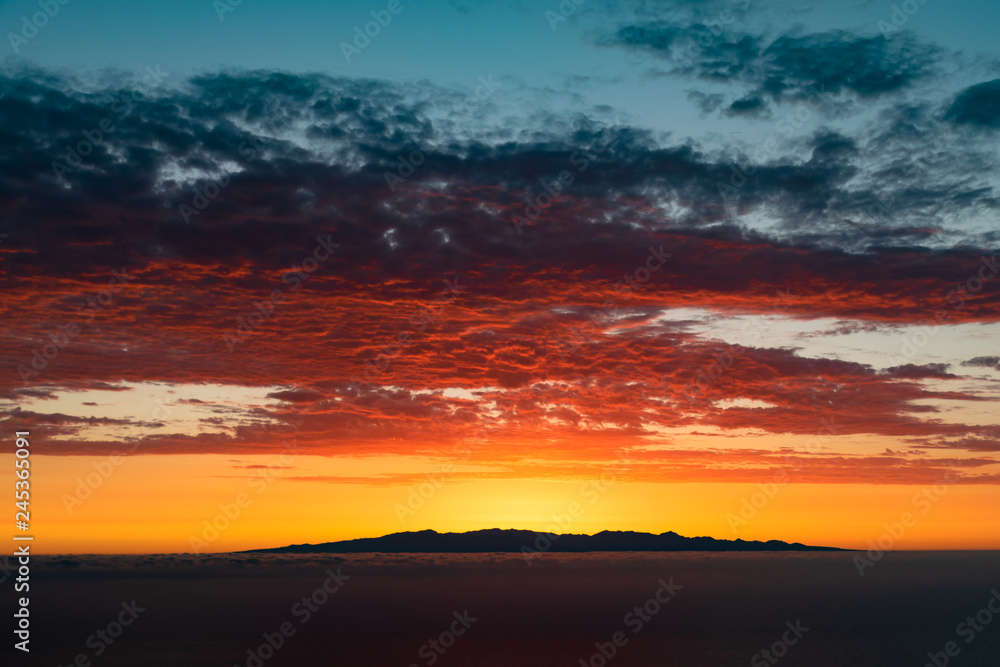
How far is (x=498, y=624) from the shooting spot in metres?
61.7

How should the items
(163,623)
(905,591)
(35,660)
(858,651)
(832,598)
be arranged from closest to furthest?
(35,660) < (858,651) < (163,623) < (832,598) < (905,591)

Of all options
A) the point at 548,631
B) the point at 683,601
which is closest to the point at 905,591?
the point at 683,601

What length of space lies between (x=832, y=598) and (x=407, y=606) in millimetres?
57008

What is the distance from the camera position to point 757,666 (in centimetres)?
4212

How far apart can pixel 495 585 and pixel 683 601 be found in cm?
3471

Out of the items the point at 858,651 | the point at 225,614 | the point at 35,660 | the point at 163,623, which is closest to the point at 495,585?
the point at 225,614

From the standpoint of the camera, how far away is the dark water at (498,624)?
44.8 metres

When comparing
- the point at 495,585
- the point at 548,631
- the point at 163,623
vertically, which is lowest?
the point at 548,631

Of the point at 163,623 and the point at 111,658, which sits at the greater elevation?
the point at 163,623

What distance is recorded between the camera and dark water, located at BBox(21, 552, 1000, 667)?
147ft

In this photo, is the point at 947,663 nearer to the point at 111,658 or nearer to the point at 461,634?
the point at 461,634

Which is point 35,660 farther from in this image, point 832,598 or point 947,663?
point 832,598

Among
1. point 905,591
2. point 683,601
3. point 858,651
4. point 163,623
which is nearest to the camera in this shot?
point 858,651

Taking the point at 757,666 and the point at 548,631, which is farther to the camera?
the point at 548,631
